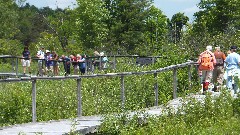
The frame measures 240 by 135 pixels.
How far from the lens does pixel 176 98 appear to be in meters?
17.4

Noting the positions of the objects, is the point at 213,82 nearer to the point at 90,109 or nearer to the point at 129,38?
the point at 90,109

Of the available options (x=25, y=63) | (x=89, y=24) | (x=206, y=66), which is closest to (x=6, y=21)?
(x=89, y=24)

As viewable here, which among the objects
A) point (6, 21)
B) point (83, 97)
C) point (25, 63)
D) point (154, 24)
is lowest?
point (83, 97)

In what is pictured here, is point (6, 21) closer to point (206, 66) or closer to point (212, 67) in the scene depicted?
point (212, 67)

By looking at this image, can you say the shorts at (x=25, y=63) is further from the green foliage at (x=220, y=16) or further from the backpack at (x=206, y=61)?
the green foliage at (x=220, y=16)

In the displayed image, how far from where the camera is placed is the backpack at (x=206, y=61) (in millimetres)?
18953

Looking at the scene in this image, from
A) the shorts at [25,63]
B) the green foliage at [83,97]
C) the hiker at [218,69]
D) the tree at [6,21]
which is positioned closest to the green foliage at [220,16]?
the tree at [6,21]

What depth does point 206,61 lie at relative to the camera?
19.0m

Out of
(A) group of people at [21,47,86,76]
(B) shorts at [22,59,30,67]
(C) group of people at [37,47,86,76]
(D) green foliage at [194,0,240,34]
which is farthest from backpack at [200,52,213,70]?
(D) green foliage at [194,0,240,34]

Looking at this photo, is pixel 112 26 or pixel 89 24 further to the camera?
pixel 112 26

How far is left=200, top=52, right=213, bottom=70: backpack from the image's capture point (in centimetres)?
1895

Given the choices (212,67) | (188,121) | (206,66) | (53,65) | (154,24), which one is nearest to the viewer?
(188,121)

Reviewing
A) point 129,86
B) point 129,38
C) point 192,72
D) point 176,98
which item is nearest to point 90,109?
point 129,86

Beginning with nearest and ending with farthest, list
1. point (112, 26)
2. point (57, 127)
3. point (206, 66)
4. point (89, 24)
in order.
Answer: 1. point (57, 127)
2. point (206, 66)
3. point (89, 24)
4. point (112, 26)
